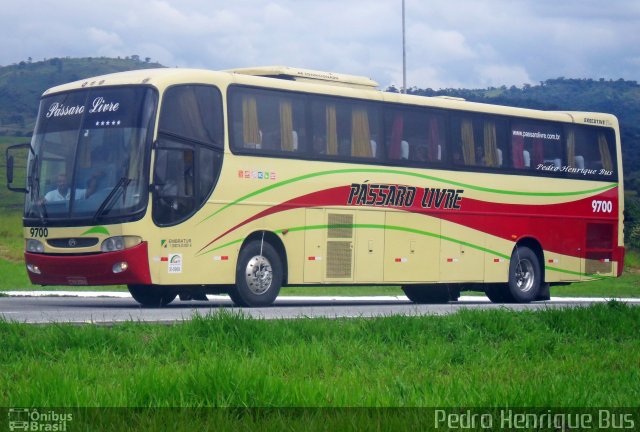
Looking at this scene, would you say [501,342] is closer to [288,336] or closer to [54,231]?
[288,336]

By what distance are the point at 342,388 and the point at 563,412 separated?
4.95ft

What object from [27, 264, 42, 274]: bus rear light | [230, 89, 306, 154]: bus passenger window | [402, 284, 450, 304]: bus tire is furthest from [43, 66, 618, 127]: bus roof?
[402, 284, 450, 304]: bus tire

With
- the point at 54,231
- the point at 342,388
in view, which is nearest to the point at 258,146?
the point at 54,231

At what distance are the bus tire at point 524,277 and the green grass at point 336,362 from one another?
913 cm

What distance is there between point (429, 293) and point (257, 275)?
21.4 feet

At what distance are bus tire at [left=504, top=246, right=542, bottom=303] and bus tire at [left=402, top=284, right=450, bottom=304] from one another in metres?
1.26

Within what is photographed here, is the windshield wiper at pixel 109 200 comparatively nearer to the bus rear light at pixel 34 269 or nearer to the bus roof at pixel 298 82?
the bus rear light at pixel 34 269

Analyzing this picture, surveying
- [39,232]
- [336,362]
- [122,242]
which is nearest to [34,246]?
[39,232]

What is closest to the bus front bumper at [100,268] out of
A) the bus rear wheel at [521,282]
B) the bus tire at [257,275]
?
the bus tire at [257,275]

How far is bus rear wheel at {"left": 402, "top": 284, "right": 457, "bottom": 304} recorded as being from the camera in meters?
24.7

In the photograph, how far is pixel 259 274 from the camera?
19453 mm

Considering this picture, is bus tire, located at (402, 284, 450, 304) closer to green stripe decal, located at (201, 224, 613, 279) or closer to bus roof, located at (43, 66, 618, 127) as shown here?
green stripe decal, located at (201, 224, 613, 279)

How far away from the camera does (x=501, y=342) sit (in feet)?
41.0

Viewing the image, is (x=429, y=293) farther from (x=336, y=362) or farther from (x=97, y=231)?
(x=336, y=362)
